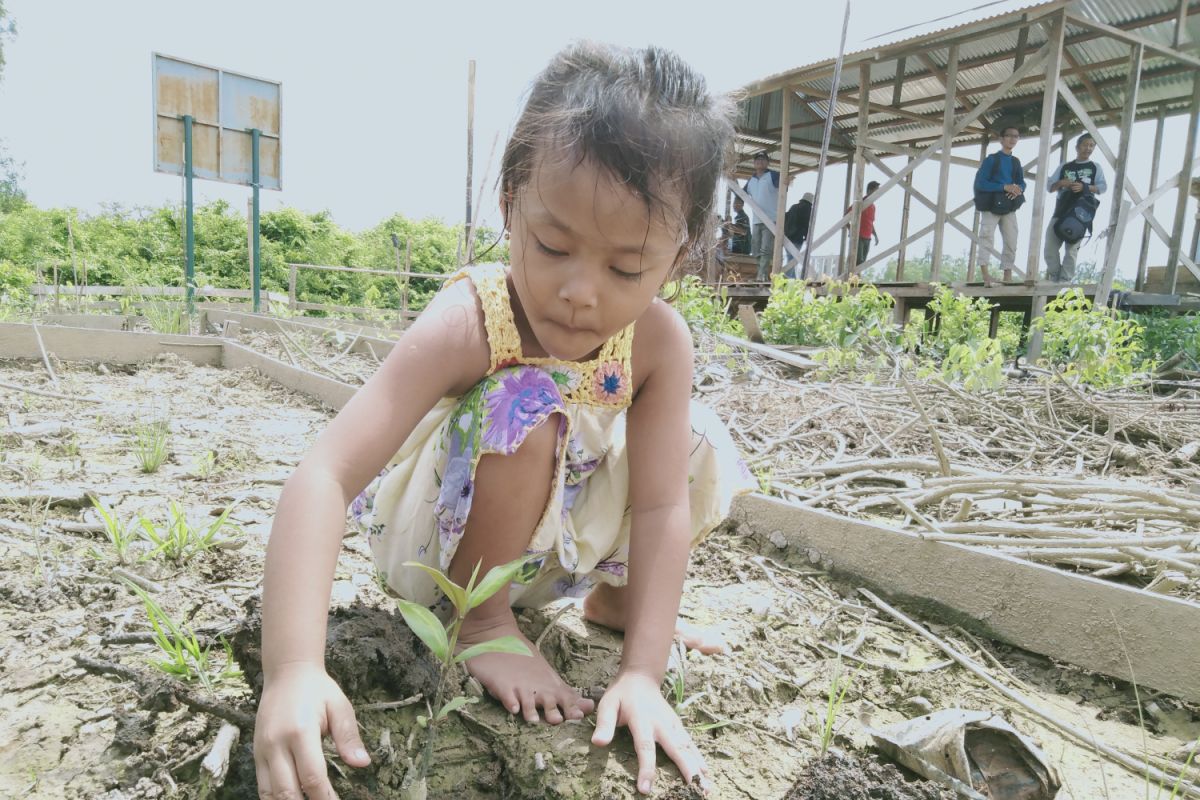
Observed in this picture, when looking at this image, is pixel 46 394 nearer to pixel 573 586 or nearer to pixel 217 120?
pixel 573 586

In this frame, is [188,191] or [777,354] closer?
[777,354]

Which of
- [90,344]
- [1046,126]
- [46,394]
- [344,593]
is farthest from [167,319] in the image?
[1046,126]

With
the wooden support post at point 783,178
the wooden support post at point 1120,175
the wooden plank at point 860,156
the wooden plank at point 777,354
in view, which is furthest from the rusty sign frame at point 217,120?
the wooden support post at point 1120,175

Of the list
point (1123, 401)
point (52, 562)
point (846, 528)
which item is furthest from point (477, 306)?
point (1123, 401)

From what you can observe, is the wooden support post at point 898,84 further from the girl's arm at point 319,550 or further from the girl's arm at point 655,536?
the girl's arm at point 319,550

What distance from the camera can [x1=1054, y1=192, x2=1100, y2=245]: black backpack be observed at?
791 centimetres

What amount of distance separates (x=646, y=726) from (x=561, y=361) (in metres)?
0.64

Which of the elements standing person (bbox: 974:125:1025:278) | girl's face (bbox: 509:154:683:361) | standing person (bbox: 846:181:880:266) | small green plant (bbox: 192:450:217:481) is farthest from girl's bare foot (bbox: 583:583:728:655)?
standing person (bbox: 846:181:880:266)

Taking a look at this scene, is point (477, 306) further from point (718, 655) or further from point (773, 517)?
point (773, 517)

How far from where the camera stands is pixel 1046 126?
6.81 metres

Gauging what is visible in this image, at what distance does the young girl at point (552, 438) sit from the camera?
1.00m

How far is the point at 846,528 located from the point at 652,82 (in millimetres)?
1330

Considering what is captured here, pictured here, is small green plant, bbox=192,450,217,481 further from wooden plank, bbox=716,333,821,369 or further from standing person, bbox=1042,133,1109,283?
standing person, bbox=1042,133,1109,283

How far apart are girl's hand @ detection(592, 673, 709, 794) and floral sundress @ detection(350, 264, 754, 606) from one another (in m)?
0.29
